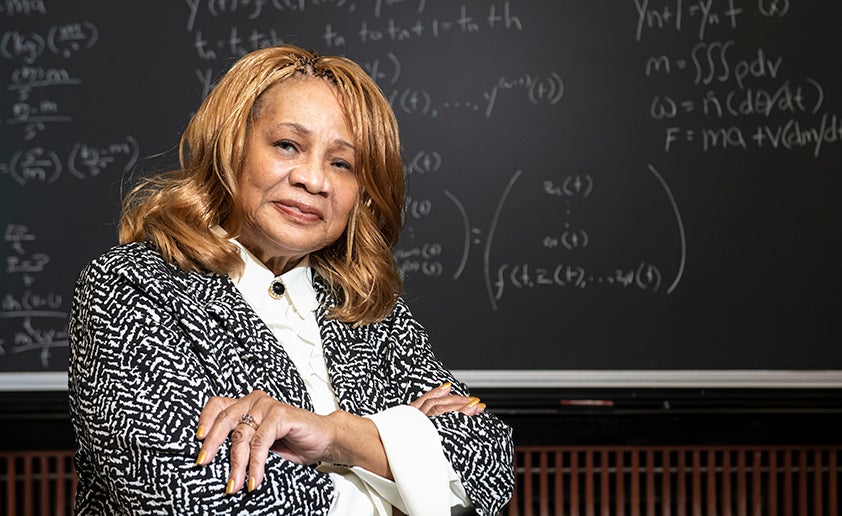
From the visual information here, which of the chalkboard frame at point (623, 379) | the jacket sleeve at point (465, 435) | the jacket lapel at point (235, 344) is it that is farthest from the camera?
the chalkboard frame at point (623, 379)

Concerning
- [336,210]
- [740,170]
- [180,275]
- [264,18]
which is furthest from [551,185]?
[180,275]

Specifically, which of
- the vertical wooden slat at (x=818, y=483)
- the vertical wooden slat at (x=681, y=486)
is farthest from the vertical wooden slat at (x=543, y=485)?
the vertical wooden slat at (x=818, y=483)

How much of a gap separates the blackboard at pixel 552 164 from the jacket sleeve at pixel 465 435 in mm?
1330

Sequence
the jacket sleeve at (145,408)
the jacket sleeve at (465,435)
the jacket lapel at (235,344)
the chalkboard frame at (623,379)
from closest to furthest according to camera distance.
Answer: the jacket sleeve at (145,408)
the jacket lapel at (235,344)
the jacket sleeve at (465,435)
the chalkboard frame at (623,379)

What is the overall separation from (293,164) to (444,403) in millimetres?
445

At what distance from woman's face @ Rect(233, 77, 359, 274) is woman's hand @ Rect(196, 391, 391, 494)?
0.33 meters

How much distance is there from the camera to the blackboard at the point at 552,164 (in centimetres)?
298

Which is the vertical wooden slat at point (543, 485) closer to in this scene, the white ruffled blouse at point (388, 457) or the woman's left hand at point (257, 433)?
the white ruffled blouse at point (388, 457)

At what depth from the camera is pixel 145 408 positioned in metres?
1.22

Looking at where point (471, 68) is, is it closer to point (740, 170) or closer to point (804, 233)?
point (740, 170)

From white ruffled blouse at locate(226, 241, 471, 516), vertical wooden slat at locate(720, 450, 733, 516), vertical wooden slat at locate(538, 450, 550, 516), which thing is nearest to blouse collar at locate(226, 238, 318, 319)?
white ruffled blouse at locate(226, 241, 471, 516)

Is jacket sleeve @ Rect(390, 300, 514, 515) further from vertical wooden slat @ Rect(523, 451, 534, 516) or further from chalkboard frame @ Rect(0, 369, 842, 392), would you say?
vertical wooden slat @ Rect(523, 451, 534, 516)

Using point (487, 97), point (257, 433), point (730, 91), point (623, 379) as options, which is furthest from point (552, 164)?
point (257, 433)

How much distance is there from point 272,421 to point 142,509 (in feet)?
0.63
